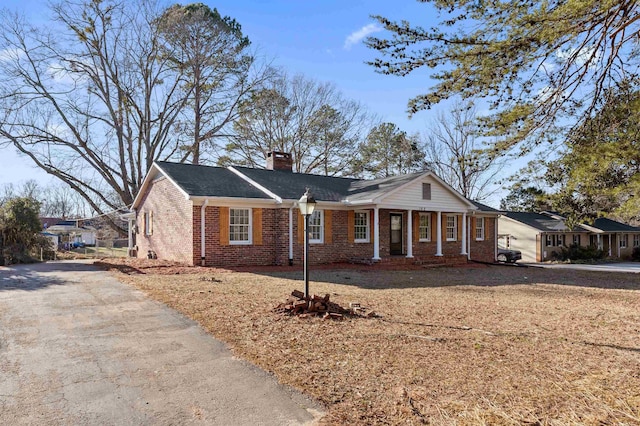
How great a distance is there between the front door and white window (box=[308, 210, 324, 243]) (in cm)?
378

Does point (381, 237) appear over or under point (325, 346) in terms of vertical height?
over

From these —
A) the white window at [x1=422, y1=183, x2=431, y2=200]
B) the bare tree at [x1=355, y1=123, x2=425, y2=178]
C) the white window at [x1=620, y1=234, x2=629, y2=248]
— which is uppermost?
the bare tree at [x1=355, y1=123, x2=425, y2=178]

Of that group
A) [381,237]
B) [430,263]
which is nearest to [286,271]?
[381,237]

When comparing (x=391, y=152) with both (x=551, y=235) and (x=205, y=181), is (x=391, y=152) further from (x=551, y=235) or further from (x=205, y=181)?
(x=205, y=181)

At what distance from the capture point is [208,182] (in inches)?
631

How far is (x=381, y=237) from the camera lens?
1825 cm

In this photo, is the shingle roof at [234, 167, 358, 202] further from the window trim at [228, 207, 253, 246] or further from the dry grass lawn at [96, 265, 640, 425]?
the dry grass lawn at [96, 265, 640, 425]

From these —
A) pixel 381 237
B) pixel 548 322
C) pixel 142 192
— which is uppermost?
pixel 142 192

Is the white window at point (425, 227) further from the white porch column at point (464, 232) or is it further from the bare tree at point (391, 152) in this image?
the bare tree at point (391, 152)

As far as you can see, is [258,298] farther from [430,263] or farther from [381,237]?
[430,263]

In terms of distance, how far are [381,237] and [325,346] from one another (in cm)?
1315

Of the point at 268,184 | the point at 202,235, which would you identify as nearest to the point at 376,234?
the point at 268,184

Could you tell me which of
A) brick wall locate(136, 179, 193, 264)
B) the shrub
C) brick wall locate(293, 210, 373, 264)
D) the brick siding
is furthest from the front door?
the shrub

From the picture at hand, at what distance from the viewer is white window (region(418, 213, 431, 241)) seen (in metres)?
19.8
